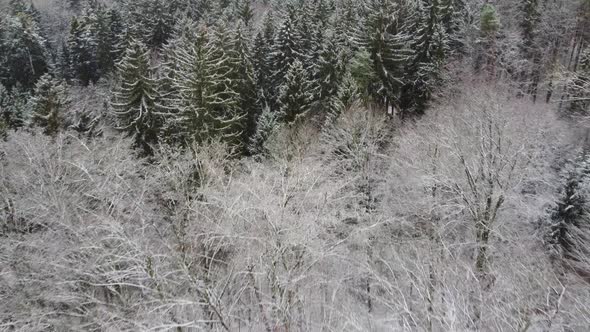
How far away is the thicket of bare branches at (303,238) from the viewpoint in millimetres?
11328

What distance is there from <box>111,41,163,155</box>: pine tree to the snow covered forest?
16 centimetres

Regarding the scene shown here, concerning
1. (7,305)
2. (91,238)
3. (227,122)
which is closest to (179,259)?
(91,238)

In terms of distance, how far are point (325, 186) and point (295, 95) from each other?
14.6 m

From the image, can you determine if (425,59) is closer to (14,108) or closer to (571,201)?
(571,201)

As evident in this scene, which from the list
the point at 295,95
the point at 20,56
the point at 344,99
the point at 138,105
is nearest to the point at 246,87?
the point at 295,95

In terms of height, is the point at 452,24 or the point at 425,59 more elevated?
the point at 452,24

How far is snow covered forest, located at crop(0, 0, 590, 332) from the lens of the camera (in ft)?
41.7

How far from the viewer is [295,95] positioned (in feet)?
103

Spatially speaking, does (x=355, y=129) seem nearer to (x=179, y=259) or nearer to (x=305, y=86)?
(x=305, y=86)

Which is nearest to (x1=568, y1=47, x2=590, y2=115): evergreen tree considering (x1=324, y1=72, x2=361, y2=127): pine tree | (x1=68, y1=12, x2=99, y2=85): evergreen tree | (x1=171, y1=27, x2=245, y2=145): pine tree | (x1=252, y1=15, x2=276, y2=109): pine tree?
(x1=324, y1=72, x2=361, y2=127): pine tree

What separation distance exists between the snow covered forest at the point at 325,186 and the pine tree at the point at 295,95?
177 mm

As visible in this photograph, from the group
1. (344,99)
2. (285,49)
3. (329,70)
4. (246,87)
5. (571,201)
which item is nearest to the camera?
(571,201)

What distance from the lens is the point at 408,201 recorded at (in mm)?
20641

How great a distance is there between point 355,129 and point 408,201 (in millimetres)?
5735
